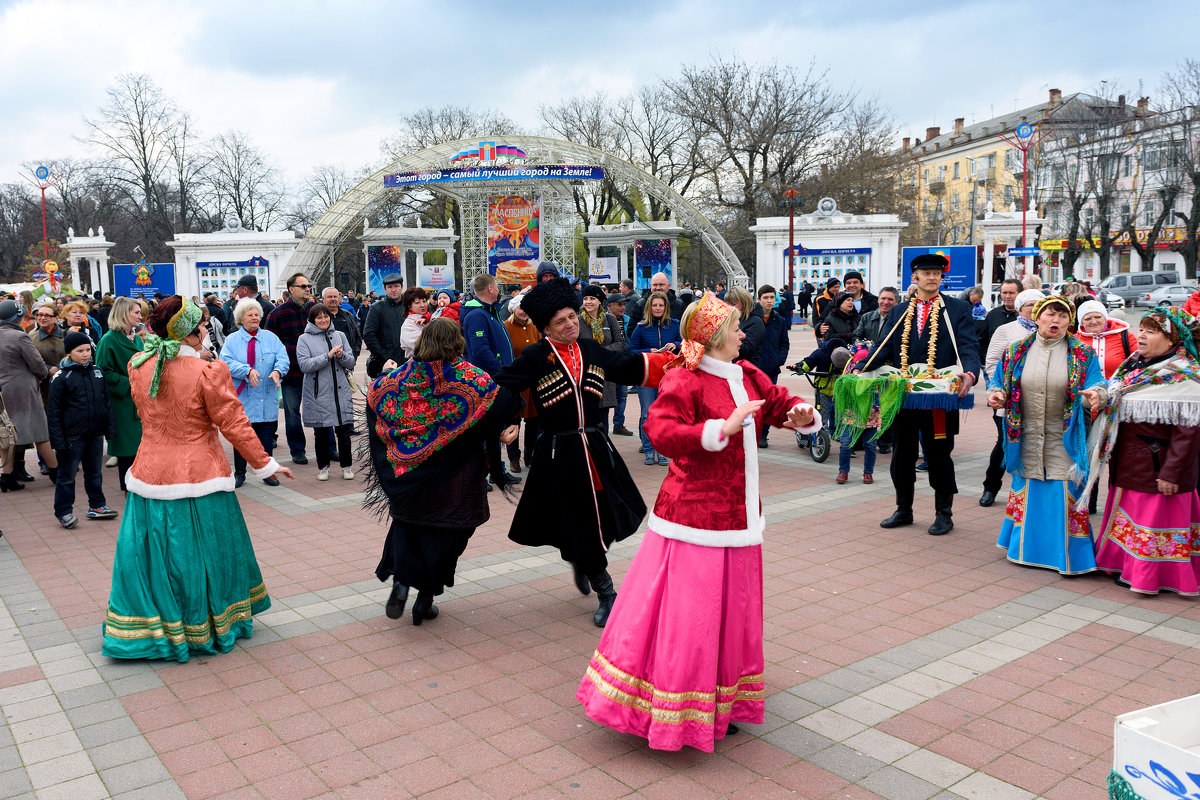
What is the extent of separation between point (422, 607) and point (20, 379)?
19.7 feet

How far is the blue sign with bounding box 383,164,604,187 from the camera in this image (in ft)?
109

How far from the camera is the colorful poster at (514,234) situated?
37.3 meters

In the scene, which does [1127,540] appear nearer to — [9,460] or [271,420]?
[271,420]

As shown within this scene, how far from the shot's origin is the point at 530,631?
16.4 feet

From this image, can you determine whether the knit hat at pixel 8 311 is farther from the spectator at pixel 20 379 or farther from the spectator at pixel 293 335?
the spectator at pixel 293 335

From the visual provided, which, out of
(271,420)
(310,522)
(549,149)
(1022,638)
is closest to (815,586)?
(1022,638)

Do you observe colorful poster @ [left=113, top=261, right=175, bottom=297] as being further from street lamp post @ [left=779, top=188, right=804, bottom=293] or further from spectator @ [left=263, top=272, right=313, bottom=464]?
spectator @ [left=263, top=272, right=313, bottom=464]

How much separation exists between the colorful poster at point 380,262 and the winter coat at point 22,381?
29853 millimetres

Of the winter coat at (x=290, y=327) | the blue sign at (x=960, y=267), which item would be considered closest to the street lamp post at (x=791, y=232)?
the blue sign at (x=960, y=267)

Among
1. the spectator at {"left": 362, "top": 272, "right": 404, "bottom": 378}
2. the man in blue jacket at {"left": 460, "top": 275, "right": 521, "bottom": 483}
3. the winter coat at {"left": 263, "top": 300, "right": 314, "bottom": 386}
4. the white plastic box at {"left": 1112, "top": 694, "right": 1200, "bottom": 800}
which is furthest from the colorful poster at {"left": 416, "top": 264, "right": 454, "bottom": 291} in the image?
the white plastic box at {"left": 1112, "top": 694, "right": 1200, "bottom": 800}

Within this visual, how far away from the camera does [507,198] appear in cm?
3738

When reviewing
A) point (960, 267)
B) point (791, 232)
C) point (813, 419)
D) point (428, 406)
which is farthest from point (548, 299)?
point (791, 232)

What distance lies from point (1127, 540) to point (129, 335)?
7.80 m

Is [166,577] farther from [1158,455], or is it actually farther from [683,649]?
[1158,455]
